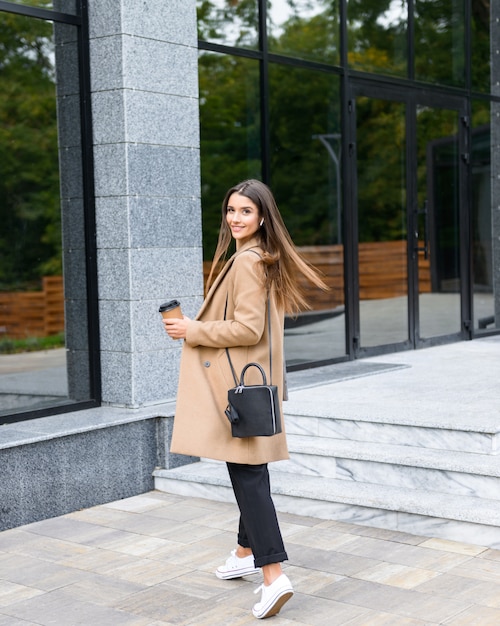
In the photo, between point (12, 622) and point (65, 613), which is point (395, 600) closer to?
point (65, 613)

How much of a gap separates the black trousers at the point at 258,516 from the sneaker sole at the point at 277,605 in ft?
0.46

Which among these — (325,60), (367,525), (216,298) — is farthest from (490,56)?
(216,298)

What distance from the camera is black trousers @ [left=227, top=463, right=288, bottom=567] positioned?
441 cm

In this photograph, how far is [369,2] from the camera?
385 inches

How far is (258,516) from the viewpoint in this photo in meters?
4.41

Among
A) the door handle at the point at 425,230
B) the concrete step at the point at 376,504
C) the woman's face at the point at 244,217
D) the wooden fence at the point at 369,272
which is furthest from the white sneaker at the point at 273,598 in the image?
the door handle at the point at 425,230

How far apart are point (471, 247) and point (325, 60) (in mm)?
3117

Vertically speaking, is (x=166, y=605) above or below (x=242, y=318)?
below

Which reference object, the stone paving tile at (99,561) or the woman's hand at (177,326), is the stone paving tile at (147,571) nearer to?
the stone paving tile at (99,561)

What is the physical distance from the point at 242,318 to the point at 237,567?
1294 mm

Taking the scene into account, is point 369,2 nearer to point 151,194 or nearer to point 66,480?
point 151,194

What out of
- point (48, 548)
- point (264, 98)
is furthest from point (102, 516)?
point (264, 98)

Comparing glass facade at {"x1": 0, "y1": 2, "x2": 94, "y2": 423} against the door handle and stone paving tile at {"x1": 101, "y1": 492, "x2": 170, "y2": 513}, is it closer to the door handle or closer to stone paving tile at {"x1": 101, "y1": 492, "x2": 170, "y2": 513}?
stone paving tile at {"x1": 101, "y1": 492, "x2": 170, "y2": 513}

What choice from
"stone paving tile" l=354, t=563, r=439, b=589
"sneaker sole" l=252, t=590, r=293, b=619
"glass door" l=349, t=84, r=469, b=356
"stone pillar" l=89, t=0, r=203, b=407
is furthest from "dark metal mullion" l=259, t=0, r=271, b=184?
"sneaker sole" l=252, t=590, r=293, b=619
